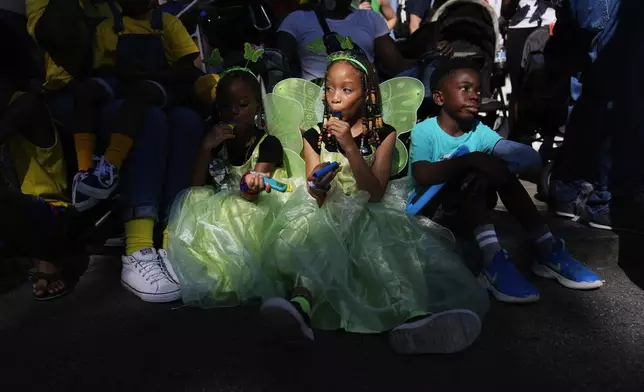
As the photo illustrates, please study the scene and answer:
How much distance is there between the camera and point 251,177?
2.02 meters

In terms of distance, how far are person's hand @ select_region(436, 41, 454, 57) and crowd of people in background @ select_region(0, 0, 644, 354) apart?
0.12ft

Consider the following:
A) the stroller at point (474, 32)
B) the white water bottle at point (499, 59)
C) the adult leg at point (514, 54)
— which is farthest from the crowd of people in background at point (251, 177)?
the adult leg at point (514, 54)

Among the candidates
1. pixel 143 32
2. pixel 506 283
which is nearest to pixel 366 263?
pixel 506 283

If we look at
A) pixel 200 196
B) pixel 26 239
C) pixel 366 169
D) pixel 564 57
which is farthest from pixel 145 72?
pixel 564 57

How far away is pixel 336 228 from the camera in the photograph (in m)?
1.86

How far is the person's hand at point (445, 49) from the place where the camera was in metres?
2.61

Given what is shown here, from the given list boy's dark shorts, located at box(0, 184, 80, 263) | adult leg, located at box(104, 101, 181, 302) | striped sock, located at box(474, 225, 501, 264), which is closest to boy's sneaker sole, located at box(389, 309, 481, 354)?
striped sock, located at box(474, 225, 501, 264)

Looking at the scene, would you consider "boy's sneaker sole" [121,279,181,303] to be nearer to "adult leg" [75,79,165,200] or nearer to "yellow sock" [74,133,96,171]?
"adult leg" [75,79,165,200]

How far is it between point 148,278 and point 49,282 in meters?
0.42

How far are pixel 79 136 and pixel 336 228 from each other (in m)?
1.09

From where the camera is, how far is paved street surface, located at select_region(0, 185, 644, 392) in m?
1.44

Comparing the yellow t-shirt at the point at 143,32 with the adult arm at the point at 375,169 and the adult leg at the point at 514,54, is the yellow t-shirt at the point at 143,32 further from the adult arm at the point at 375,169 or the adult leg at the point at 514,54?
the adult leg at the point at 514,54

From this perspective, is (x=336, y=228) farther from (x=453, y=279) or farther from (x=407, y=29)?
(x=407, y=29)

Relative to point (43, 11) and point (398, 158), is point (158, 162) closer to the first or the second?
point (43, 11)
